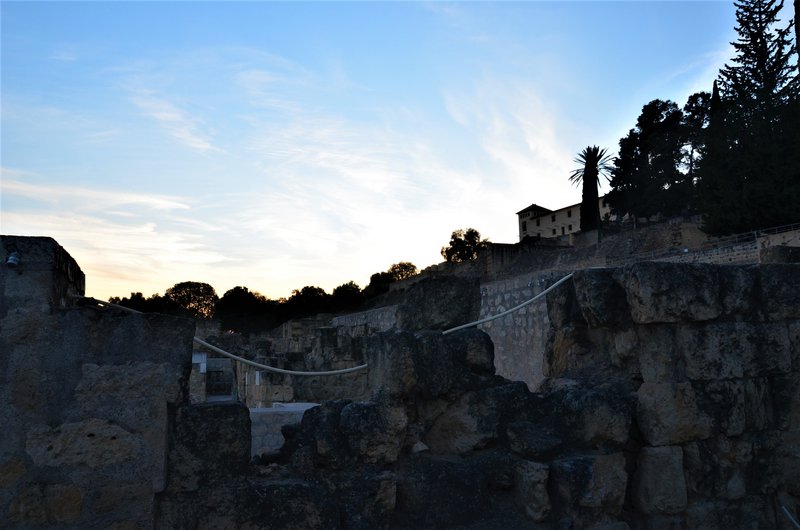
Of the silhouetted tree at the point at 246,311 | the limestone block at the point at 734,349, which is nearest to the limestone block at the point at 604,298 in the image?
the limestone block at the point at 734,349

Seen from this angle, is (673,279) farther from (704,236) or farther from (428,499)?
(704,236)

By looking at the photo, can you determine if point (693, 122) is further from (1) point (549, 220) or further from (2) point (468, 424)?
(2) point (468, 424)

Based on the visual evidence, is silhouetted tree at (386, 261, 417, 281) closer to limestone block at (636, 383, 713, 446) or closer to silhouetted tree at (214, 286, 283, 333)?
silhouetted tree at (214, 286, 283, 333)

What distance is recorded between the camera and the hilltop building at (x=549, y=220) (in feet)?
206

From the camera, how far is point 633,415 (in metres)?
3.96

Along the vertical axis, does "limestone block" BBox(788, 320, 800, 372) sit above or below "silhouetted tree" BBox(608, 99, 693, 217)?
below

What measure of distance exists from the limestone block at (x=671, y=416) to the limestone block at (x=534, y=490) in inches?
32.2

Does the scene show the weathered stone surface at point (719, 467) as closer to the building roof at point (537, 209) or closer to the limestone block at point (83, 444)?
the limestone block at point (83, 444)

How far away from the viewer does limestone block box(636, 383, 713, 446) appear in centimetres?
386

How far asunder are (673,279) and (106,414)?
3232 mm

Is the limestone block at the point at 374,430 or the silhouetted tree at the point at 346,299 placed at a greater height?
the silhouetted tree at the point at 346,299

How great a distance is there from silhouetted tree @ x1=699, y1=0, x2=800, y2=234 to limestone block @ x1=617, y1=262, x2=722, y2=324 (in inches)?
926

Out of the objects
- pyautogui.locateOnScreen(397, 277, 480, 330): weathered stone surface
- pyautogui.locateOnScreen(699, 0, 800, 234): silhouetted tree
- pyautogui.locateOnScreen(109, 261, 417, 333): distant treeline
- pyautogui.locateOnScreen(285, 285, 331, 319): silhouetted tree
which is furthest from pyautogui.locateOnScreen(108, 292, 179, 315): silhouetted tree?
pyautogui.locateOnScreen(397, 277, 480, 330): weathered stone surface

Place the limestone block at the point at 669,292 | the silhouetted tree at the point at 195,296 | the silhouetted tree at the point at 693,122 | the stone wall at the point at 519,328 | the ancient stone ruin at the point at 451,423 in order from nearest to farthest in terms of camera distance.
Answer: the ancient stone ruin at the point at 451,423 < the limestone block at the point at 669,292 < the stone wall at the point at 519,328 < the silhouetted tree at the point at 693,122 < the silhouetted tree at the point at 195,296
